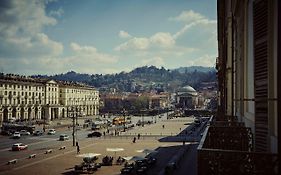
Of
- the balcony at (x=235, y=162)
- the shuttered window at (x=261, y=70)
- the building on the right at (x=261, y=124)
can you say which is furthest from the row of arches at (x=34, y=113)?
the balcony at (x=235, y=162)

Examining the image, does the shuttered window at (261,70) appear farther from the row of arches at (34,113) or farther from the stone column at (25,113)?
the stone column at (25,113)

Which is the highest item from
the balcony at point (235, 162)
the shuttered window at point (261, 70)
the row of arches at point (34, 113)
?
the shuttered window at point (261, 70)

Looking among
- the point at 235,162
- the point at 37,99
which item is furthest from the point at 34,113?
the point at 235,162

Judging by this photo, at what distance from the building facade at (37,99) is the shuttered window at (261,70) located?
66812 mm

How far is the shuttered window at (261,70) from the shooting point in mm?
6754

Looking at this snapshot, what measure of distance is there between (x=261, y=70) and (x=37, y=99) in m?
98.2

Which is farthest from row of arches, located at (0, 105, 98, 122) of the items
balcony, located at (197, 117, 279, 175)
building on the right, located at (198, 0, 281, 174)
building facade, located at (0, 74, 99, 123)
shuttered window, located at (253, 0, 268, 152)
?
balcony, located at (197, 117, 279, 175)

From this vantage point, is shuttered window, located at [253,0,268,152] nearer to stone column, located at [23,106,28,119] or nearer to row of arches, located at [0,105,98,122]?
row of arches, located at [0,105,98,122]

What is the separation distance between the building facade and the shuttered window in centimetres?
6681

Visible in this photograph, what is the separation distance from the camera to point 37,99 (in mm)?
99625

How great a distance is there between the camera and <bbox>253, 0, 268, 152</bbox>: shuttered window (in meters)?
6.75

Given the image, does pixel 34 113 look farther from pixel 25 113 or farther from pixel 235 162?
pixel 235 162

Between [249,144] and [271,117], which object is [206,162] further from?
[249,144]

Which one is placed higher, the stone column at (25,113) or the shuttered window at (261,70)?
the shuttered window at (261,70)
